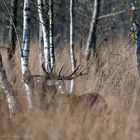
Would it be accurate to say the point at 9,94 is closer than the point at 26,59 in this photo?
Yes

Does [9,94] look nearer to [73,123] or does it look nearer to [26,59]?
[26,59]

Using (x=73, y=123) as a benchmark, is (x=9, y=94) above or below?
above

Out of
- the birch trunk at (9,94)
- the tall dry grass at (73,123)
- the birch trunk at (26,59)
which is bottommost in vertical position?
the tall dry grass at (73,123)

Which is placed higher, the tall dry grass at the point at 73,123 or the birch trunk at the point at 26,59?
the birch trunk at the point at 26,59

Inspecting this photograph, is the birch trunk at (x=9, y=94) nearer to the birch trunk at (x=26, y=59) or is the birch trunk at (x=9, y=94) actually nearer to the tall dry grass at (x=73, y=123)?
the tall dry grass at (x=73, y=123)

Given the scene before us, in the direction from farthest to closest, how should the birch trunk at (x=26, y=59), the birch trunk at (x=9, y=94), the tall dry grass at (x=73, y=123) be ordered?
the birch trunk at (x=26, y=59)
the birch trunk at (x=9, y=94)
the tall dry grass at (x=73, y=123)

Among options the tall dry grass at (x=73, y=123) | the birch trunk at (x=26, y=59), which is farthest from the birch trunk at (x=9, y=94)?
the birch trunk at (x=26, y=59)

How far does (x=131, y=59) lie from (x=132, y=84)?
1.91 m

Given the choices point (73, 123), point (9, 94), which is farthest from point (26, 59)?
point (73, 123)

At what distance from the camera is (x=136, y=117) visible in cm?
507

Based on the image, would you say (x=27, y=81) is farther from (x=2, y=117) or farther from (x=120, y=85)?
(x=120, y=85)

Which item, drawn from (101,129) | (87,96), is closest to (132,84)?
(87,96)

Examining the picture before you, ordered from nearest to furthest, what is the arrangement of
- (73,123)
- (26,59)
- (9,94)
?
(73,123) → (9,94) → (26,59)

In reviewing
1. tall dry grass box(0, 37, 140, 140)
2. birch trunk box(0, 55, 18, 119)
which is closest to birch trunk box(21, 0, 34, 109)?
tall dry grass box(0, 37, 140, 140)
